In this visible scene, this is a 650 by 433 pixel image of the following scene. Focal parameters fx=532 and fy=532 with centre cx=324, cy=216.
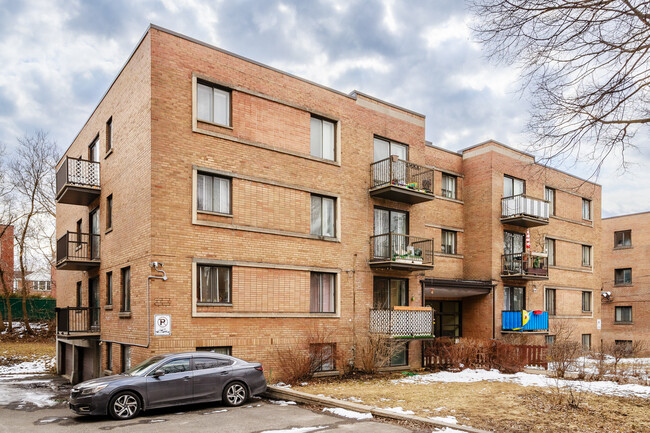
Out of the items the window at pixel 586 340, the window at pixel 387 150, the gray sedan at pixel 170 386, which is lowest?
the window at pixel 586 340

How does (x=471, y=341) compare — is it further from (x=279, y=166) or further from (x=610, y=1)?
(x=610, y=1)

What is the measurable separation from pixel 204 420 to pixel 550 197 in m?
27.0

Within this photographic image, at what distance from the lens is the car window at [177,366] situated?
1300 centimetres

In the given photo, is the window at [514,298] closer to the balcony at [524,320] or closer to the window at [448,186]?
the balcony at [524,320]

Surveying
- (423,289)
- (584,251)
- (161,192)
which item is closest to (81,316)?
(161,192)

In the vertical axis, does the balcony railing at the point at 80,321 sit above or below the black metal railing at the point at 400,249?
below

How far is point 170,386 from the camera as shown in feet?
42.0

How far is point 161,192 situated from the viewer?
16094mm

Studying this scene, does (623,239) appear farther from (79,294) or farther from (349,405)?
(79,294)

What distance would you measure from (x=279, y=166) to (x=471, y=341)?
1124 centimetres

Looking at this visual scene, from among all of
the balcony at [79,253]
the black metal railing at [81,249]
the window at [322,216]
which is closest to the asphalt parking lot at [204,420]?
the balcony at [79,253]

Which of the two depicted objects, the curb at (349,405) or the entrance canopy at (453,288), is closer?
the curb at (349,405)

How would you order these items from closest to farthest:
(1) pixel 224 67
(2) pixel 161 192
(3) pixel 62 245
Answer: (2) pixel 161 192 → (1) pixel 224 67 → (3) pixel 62 245

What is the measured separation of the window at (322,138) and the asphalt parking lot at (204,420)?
957cm
